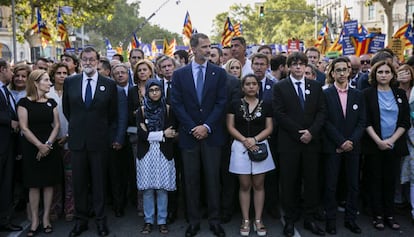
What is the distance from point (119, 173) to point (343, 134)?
319 cm

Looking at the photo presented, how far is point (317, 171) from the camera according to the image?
5.77 m

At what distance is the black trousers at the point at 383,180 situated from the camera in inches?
233

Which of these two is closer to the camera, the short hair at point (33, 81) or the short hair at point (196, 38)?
the short hair at point (196, 38)

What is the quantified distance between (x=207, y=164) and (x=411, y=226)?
110 inches

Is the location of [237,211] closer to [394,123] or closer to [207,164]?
[207,164]

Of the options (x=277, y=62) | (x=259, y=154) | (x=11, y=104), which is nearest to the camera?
(x=259, y=154)

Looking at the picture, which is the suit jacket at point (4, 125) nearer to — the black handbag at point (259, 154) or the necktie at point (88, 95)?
the necktie at point (88, 95)

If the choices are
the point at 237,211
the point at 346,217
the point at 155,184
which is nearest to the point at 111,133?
the point at 155,184

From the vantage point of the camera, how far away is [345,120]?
5.75 metres

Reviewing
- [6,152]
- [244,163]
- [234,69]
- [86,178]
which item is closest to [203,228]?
[244,163]

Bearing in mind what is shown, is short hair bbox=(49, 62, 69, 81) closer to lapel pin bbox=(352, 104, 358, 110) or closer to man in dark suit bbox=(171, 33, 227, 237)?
man in dark suit bbox=(171, 33, 227, 237)

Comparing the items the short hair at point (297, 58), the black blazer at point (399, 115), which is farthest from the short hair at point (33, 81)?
the black blazer at point (399, 115)

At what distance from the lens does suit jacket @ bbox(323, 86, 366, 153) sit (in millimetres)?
5734

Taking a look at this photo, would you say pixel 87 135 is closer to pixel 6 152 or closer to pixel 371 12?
pixel 6 152
